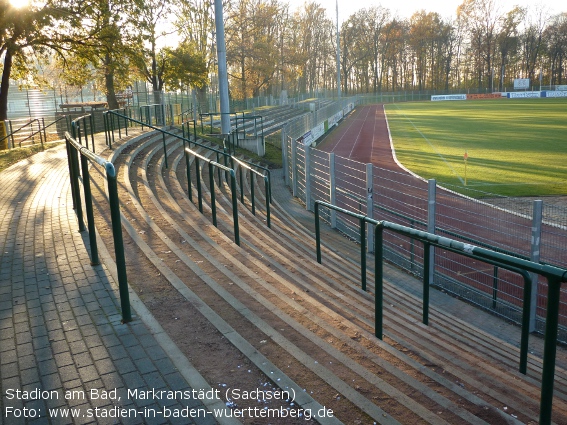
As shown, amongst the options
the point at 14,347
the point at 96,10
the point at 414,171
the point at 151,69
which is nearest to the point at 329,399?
the point at 14,347

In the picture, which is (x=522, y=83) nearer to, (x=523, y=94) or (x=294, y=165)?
(x=523, y=94)

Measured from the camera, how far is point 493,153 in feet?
83.4

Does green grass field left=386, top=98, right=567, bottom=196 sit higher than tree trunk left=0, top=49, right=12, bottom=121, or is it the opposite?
tree trunk left=0, top=49, right=12, bottom=121

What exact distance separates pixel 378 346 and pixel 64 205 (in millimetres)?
7086

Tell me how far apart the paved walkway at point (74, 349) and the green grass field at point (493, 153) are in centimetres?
794

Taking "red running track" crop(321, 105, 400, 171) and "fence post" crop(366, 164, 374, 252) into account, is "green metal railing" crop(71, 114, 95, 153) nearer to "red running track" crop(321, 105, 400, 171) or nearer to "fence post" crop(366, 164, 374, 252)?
"fence post" crop(366, 164, 374, 252)

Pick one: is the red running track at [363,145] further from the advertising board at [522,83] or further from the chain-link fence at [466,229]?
the advertising board at [522,83]

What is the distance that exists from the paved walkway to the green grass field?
794 centimetres

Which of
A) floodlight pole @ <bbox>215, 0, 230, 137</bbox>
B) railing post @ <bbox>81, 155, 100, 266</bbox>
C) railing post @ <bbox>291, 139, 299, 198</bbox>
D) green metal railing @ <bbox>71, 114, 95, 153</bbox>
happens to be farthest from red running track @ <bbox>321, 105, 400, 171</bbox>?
railing post @ <bbox>81, 155, 100, 266</bbox>

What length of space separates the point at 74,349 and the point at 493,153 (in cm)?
2428

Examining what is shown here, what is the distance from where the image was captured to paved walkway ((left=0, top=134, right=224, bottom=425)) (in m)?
3.64

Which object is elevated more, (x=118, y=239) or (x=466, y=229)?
(x=118, y=239)

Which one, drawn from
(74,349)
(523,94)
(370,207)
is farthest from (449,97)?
(74,349)

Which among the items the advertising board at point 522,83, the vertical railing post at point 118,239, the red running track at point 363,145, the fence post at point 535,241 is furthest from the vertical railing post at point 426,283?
the advertising board at point 522,83
